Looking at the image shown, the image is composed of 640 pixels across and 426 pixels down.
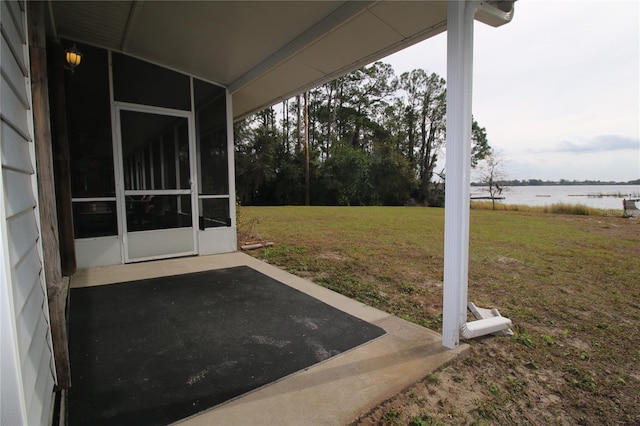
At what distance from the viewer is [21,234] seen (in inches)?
42.2

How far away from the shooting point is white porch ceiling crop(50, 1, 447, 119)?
2682 mm

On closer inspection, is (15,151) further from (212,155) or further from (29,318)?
(212,155)

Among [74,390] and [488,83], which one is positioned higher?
[488,83]

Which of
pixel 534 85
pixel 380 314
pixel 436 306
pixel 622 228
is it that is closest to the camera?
pixel 380 314

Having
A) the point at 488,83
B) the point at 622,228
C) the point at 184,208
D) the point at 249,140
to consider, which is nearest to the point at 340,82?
the point at 249,140

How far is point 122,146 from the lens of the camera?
13.2 feet

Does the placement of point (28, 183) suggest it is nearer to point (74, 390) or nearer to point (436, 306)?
point (74, 390)

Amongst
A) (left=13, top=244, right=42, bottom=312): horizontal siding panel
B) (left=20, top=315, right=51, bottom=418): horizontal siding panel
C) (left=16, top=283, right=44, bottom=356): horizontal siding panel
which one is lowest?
(left=20, top=315, right=51, bottom=418): horizontal siding panel

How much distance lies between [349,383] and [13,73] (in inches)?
77.9

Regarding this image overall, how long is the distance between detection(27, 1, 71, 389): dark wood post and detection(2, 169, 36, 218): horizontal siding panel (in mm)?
231

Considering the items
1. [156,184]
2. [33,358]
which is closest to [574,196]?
[156,184]

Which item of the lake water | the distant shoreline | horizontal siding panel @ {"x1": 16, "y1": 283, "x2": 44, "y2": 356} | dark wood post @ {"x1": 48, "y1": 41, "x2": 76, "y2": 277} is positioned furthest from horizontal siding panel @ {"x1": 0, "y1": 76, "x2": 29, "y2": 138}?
the distant shoreline

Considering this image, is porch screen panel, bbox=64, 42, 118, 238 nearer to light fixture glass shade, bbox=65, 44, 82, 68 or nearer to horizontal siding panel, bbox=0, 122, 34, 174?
light fixture glass shade, bbox=65, 44, 82, 68

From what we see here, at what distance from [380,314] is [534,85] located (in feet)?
25.1
